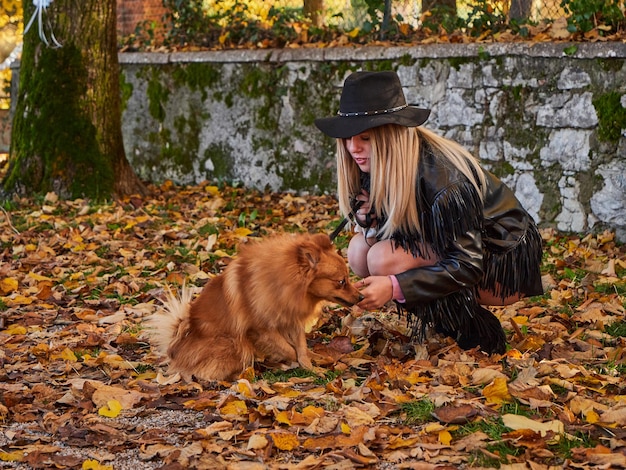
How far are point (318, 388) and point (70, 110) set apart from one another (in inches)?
217

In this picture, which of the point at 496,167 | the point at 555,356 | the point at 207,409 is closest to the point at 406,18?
the point at 496,167

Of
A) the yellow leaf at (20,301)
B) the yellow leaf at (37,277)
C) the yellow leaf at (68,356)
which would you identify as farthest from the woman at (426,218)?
the yellow leaf at (37,277)

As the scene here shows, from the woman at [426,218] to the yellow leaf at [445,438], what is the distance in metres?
0.89

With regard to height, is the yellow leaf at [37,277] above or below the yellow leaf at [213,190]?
below

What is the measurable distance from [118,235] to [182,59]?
3.18 meters

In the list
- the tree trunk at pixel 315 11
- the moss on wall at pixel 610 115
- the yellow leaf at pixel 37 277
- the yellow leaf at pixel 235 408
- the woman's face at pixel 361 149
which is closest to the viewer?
the yellow leaf at pixel 235 408

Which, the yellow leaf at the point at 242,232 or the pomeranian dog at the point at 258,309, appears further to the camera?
the yellow leaf at the point at 242,232

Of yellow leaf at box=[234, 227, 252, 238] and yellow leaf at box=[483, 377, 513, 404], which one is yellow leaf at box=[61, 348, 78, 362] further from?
yellow leaf at box=[234, 227, 252, 238]

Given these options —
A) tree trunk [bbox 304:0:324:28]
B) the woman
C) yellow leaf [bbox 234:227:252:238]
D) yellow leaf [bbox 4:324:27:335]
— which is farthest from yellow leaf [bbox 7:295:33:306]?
tree trunk [bbox 304:0:324:28]

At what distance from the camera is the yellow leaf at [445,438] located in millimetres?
2959

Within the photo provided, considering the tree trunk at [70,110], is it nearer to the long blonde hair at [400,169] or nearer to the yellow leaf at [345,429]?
the long blonde hair at [400,169]

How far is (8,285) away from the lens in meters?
5.65

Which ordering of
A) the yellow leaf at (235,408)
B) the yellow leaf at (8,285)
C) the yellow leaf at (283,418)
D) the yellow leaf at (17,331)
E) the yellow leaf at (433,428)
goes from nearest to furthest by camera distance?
the yellow leaf at (433,428) → the yellow leaf at (283,418) → the yellow leaf at (235,408) → the yellow leaf at (17,331) → the yellow leaf at (8,285)

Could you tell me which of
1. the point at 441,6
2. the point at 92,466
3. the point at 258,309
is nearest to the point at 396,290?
the point at 258,309
